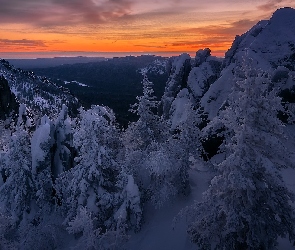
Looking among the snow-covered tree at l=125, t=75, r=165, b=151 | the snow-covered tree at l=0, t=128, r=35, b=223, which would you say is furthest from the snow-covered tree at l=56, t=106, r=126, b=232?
the snow-covered tree at l=0, t=128, r=35, b=223

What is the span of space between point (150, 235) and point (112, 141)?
689cm

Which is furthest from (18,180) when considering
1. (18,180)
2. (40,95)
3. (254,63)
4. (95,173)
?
(40,95)

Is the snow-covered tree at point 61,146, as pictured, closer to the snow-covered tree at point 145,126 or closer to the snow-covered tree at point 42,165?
the snow-covered tree at point 42,165

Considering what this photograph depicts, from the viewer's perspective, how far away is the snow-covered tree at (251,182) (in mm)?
11414

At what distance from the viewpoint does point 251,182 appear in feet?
37.2

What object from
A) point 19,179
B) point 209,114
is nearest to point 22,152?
point 19,179

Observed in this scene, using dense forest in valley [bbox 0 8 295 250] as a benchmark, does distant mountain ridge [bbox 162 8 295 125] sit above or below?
above

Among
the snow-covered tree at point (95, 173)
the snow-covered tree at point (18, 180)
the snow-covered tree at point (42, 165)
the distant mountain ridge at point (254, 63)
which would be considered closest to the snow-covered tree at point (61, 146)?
the snow-covered tree at point (42, 165)

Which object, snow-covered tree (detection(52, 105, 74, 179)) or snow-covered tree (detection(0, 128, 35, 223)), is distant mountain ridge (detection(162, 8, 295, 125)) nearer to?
snow-covered tree (detection(52, 105, 74, 179))

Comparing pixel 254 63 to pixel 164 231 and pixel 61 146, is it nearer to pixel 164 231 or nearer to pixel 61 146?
pixel 164 231

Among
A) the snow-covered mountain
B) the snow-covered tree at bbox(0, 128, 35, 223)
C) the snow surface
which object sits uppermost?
the snow-covered tree at bbox(0, 128, 35, 223)

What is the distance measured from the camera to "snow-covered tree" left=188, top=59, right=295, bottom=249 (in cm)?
1141

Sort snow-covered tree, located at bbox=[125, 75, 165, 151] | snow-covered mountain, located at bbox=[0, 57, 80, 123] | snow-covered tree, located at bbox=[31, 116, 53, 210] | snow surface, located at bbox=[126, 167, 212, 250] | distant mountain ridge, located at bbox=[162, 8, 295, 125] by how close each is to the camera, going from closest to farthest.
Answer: snow surface, located at bbox=[126, 167, 212, 250] < snow-covered tree, located at bbox=[31, 116, 53, 210] < snow-covered tree, located at bbox=[125, 75, 165, 151] < distant mountain ridge, located at bbox=[162, 8, 295, 125] < snow-covered mountain, located at bbox=[0, 57, 80, 123]

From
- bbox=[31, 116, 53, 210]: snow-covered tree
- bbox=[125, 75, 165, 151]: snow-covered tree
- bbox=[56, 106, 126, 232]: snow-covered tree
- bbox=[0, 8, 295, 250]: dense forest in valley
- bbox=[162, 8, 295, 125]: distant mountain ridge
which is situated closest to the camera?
bbox=[0, 8, 295, 250]: dense forest in valley
